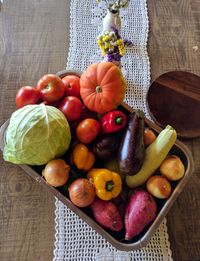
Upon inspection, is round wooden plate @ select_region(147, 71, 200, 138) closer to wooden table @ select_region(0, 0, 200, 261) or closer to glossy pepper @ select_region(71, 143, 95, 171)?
wooden table @ select_region(0, 0, 200, 261)

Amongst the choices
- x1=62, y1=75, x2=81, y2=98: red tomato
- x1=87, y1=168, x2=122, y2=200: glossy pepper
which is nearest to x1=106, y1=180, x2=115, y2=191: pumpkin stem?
x1=87, y1=168, x2=122, y2=200: glossy pepper

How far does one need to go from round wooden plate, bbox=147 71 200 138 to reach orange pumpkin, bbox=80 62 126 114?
0.16m

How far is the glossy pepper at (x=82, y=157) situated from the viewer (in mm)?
574

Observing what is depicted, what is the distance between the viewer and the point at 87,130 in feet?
1.93

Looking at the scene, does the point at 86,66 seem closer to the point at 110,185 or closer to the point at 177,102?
the point at 177,102

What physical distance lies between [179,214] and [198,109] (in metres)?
0.27

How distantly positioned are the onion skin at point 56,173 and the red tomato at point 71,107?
0.35 feet

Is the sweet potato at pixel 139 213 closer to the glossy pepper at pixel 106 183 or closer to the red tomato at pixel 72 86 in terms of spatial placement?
the glossy pepper at pixel 106 183

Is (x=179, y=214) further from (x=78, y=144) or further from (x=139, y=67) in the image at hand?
(x=139, y=67)

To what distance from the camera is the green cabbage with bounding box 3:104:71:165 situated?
0.55 metres

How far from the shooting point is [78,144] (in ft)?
1.96

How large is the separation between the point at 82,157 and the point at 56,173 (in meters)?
0.06

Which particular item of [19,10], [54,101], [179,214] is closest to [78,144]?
[54,101]

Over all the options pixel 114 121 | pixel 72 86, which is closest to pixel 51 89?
pixel 72 86
